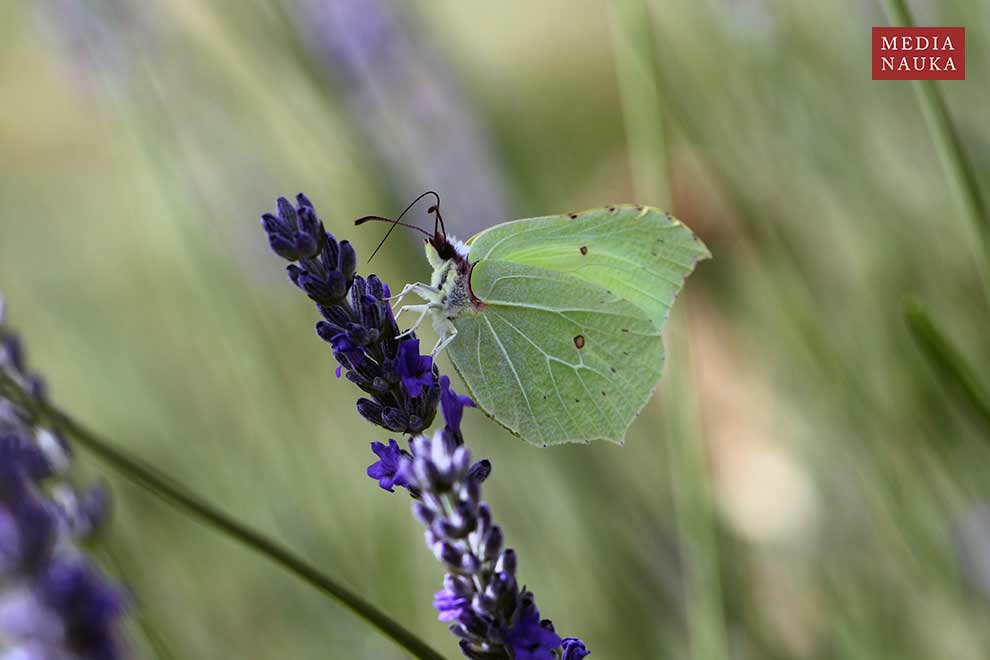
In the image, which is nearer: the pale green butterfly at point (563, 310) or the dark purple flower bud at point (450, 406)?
the dark purple flower bud at point (450, 406)

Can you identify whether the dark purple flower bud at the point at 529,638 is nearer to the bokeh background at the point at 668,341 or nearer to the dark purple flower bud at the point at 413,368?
the dark purple flower bud at the point at 413,368

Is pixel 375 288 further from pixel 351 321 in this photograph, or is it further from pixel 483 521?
pixel 483 521

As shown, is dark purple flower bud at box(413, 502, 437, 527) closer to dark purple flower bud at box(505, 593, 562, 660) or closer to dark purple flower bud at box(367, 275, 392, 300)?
dark purple flower bud at box(505, 593, 562, 660)

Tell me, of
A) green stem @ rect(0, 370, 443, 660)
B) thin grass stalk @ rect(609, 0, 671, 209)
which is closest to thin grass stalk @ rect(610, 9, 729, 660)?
thin grass stalk @ rect(609, 0, 671, 209)

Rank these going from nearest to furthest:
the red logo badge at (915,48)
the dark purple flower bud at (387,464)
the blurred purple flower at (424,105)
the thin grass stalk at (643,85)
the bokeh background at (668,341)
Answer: the dark purple flower bud at (387,464)
the thin grass stalk at (643,85)
the red logo badge at (915,48)
the bokeh background at (668,341)
the blurred purple flower at (424,105)

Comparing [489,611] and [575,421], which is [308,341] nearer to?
[575,421]

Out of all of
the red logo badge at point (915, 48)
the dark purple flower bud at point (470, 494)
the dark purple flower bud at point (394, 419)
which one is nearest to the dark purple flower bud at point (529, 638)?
the dark purple flower bud at point (470, 494)

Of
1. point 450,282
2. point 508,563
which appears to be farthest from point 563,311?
point 508,563
